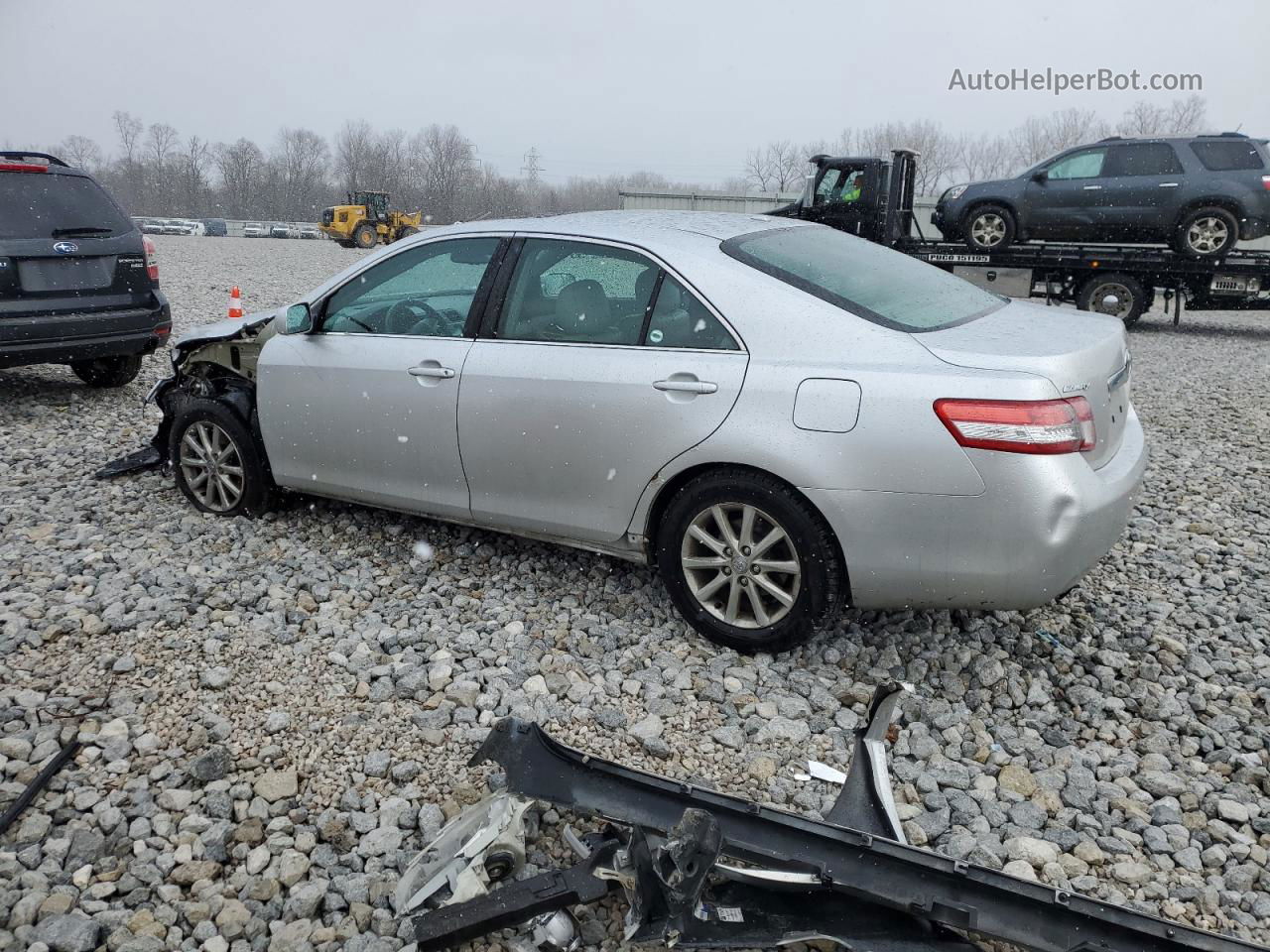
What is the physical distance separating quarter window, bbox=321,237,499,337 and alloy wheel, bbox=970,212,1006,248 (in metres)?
12.4

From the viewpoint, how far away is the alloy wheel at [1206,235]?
12.9 meters

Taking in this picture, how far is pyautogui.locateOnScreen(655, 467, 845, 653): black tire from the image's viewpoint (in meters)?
3.27

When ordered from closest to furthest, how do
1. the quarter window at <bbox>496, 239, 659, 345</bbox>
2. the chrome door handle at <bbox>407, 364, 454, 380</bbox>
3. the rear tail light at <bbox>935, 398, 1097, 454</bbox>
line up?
the rear tail light at <bbox>935, 398, 1097, 454</bbox> → the quarter window at <bbox>496, 239, 659, 345</bbox> → the chrome door handle at <bbox>407, 364, 454, 380</bbox>

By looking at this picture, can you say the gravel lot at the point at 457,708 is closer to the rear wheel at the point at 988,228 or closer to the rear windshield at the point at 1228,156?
the rear windshield at the point at 1228,156

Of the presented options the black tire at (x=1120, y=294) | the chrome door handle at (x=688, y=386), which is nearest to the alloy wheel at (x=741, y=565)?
the chrome door handle at (x=688, y=386)

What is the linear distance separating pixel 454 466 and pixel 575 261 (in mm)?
981

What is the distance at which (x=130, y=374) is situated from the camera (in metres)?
8.05

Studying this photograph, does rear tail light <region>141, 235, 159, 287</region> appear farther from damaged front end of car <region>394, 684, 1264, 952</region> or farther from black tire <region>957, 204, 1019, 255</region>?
black tire <region>957, 204, 1019, 255</region>

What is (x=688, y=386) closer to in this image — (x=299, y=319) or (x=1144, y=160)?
(x=299, y=319)

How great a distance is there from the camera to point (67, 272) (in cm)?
675

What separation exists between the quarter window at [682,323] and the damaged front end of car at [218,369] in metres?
2.16

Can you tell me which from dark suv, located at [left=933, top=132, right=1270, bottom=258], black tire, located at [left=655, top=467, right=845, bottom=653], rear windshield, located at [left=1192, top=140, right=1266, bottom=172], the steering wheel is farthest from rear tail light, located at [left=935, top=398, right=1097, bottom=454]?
rear windshield, located at [left=1192, top=140, right=1266, bottom=172]

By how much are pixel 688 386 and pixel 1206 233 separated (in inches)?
498

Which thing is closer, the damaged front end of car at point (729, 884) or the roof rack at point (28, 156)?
the damaged front end of car at point (729, 884)
